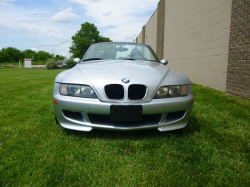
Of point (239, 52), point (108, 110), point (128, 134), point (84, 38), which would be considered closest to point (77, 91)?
point (108, 110)

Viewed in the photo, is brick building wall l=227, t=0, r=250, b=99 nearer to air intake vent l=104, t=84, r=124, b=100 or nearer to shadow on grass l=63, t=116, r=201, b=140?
shadow on grass l=63, t=116, r=201, b=140

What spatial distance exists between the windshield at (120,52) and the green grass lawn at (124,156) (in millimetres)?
1320

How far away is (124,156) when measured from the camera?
173 cm

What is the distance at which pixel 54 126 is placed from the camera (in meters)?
2.47

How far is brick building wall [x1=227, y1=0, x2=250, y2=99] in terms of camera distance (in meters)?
4.04

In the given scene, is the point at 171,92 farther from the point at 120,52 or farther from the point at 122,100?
the point at 120,52

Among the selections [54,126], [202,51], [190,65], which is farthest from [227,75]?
[54,126]

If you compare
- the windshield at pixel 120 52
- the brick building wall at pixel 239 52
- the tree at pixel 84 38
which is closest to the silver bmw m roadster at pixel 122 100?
the windshield at pixel 120 52

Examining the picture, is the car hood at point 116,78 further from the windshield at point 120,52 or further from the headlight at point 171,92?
the windshield at point 120,52

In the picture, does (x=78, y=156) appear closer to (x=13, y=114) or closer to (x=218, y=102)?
(x=13, y=114)

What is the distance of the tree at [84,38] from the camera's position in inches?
1852

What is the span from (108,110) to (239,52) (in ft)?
12.9

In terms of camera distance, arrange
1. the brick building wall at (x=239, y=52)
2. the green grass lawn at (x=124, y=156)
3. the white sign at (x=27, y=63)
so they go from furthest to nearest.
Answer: the white sign at (x=27, y=63) < the brick building wall at (x=239, y=52) < the green grass lawn at (x=124, y=156)

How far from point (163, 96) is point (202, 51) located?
16.7ft
